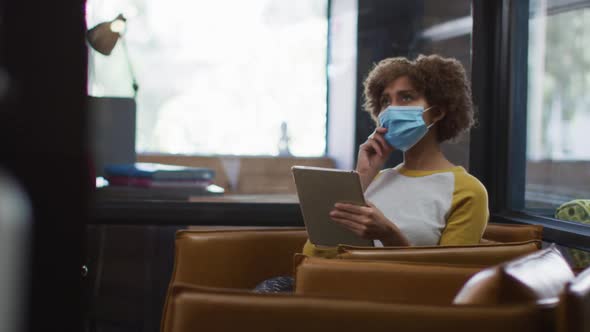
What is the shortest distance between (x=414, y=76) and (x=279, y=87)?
3.36 metres

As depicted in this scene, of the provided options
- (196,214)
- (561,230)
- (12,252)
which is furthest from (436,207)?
(12,252)

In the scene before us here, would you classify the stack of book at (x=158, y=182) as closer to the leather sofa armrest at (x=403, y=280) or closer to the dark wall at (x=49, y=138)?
the leather sofa armrest at (x=403, y=280)

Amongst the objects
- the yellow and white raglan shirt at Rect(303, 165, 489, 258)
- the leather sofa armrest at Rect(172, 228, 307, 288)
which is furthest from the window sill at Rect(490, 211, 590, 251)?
the leather sofa armrest at Rect(172, 228, 307, 288)

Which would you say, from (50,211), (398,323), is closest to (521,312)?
(398,323)

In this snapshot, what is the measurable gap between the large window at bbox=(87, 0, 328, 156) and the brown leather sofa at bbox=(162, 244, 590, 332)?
4258mm

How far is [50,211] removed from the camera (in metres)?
0.25

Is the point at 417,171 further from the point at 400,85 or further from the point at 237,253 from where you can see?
the point at 237,253

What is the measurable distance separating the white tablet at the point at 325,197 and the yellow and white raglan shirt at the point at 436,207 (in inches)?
2.8

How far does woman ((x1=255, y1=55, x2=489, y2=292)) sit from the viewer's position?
2025 mm

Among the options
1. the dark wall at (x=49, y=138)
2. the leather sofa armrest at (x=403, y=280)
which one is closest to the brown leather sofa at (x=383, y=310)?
the leather sofa armrest at (x=403, y=280)

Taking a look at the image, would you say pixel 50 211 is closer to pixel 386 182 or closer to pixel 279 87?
pixel 386 182

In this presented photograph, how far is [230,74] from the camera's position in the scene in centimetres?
552

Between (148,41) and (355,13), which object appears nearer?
(355,13)

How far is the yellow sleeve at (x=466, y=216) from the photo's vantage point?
2.04 meters
